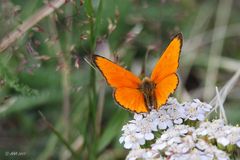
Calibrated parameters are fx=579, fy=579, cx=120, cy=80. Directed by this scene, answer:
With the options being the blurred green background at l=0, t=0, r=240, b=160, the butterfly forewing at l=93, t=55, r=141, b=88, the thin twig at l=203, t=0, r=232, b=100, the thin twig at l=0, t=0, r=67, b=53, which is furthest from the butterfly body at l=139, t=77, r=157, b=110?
the thin twig at l=203, t=0, r=232, b=100

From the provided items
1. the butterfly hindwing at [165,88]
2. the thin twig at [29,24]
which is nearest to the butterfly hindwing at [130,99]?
the butterfly hindwing at [165,88]

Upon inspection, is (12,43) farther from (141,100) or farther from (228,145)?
(228,145)

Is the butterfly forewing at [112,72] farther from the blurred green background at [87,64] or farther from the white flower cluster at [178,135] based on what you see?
the blurred green background at [87,64]

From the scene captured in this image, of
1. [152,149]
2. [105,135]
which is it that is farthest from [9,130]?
[152,149]

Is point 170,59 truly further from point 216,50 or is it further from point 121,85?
point 216,50

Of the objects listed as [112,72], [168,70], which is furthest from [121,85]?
[168,70]
